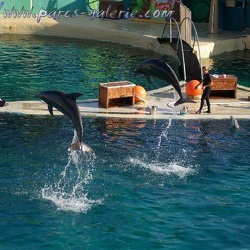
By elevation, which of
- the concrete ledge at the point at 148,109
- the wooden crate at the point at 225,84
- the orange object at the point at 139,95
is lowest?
the concrete ledge at the point at 148,109

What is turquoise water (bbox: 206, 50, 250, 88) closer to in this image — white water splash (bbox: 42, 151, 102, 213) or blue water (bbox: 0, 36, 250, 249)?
blue water (bbox: 0, 36, 250, 249)

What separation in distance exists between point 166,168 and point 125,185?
1.71 metres

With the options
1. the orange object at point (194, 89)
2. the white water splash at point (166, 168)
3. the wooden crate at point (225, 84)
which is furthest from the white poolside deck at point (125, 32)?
the white water splash at point (166, 168)

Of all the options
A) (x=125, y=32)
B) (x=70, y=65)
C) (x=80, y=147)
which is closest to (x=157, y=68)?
(x=80, y=147)

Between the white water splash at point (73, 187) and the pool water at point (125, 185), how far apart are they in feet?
0.07

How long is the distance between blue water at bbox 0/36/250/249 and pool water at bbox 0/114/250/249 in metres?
0.02

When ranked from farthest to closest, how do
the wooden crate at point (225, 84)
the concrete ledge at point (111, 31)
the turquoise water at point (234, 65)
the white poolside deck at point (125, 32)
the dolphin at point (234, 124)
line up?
the concrete ledge at point (111, 31) < the white poolside deck at point (125, 32) < the turquoise water at point (234, 65) < the wooden crate at point (225, 84) < the dolphin at point (234, 124)

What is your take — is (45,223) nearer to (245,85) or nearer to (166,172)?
(166,172)

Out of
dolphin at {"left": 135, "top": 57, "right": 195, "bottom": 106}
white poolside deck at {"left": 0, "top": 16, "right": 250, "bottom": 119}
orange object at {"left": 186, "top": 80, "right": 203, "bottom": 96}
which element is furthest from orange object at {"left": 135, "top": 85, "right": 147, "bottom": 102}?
dolphin at {"left": 135, "top": 57, "right": 195, "bottom": 106}

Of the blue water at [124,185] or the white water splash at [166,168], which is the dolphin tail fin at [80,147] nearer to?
the blue water at [124,185]

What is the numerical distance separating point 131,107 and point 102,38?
1488cm

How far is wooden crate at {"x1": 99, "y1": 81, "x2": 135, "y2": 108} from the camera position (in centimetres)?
2533

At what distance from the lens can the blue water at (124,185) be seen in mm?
16750

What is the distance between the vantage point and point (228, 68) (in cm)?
3431
